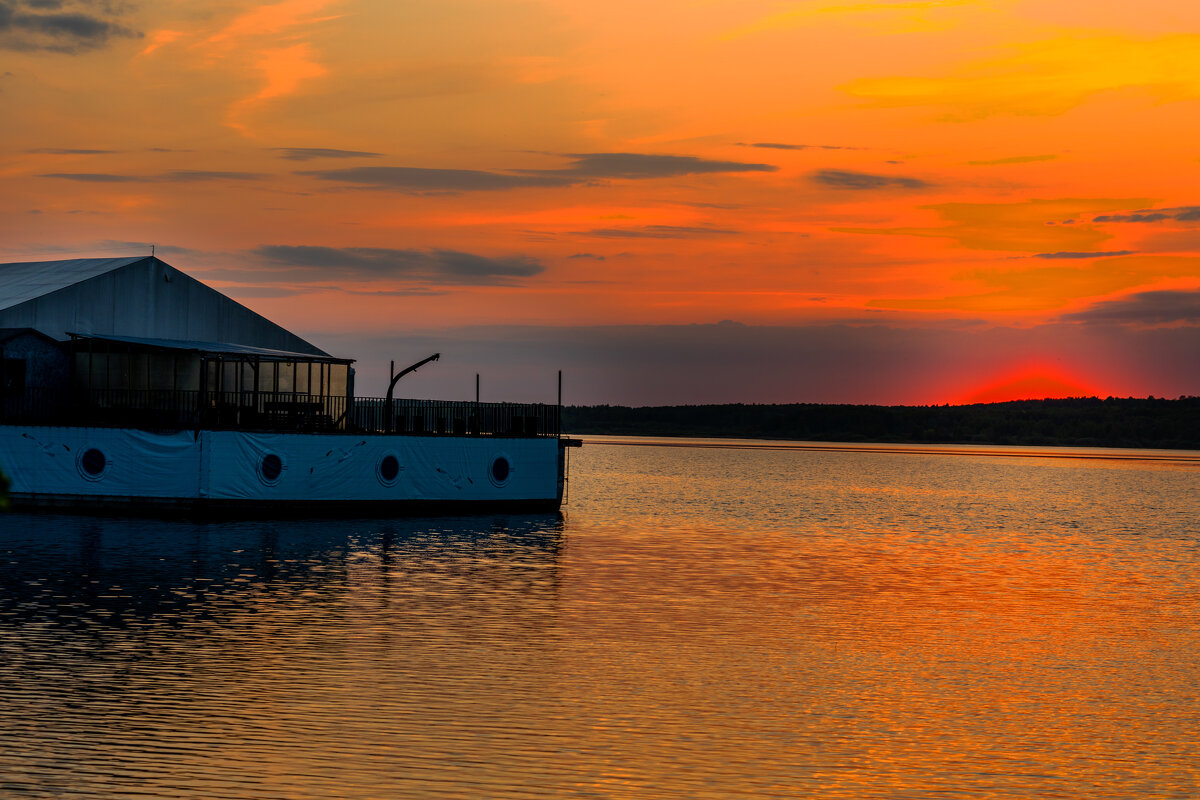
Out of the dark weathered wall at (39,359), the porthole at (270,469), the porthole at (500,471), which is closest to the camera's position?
the porthole at (270,469)

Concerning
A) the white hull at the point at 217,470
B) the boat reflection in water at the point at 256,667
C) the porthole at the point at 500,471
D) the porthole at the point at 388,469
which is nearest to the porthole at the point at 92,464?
the white hull at the point at 217,470

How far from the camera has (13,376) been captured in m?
57.4

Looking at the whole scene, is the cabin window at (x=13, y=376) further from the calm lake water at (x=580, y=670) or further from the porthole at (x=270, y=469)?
the calm lake water at (x=580, y=670)

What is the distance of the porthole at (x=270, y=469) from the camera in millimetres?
53750

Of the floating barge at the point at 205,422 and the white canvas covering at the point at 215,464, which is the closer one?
the white canvas covering at the point at 215,464

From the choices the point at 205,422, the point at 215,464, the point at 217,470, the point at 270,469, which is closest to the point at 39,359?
the point at 205,422

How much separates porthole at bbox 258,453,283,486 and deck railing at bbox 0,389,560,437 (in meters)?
1.38

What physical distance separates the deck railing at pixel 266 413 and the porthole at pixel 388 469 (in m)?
1.38

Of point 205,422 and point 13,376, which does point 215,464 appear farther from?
point 13,376

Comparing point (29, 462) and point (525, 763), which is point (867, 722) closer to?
point (525, 763)

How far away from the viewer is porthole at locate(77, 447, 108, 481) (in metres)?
54.1

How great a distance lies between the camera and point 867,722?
17.1m

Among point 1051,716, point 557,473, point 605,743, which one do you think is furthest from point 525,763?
point 557,473

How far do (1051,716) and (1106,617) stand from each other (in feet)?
40.5
